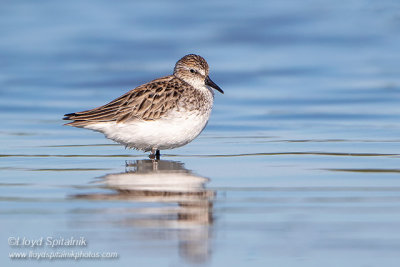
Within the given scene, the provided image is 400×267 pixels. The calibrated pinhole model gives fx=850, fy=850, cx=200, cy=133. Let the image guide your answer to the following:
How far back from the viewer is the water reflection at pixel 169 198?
6.58 metres

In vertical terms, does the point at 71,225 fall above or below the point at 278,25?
below

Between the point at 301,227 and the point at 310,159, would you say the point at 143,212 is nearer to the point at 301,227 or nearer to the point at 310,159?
the point at 301,227

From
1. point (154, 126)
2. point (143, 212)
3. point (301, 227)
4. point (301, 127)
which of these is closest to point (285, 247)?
point (301, 227)

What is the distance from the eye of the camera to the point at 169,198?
316 inches

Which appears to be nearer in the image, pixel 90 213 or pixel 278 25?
pixel 90 213

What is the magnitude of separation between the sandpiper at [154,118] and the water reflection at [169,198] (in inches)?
12.8

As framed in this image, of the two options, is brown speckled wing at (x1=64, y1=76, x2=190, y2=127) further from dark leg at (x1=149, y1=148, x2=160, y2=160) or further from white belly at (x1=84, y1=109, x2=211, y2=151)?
dark leg at (x1=149, y1=148, x2=160, y2=160)

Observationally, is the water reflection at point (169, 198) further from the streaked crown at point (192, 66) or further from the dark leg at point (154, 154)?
the streaked crown at point (192, 66)

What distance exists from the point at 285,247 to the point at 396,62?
48.4ft

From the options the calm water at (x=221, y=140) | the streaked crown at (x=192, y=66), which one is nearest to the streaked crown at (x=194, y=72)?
the streaked crown at (x=192, y=66)

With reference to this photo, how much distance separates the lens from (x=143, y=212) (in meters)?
7.39

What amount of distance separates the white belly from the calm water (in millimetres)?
341

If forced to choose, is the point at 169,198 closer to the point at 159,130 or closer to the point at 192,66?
the point at 159,130

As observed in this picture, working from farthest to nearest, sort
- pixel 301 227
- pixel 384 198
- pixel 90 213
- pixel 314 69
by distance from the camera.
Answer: pixel 314 69
pixel 384 198
pixel 90 213
pixel 301 227
